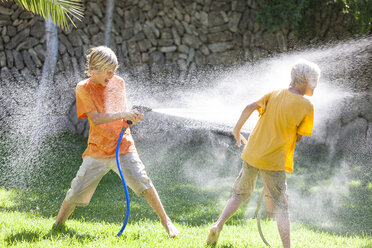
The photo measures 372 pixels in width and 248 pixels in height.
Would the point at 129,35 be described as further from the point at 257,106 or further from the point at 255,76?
the point at 257,106

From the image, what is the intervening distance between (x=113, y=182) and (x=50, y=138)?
2.91 meters

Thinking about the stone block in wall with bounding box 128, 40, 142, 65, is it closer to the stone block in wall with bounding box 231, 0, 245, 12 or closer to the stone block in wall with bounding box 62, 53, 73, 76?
the stone block in wall with bounding box 62, 53, 73, 76

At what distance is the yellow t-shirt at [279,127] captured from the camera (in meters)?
2.92

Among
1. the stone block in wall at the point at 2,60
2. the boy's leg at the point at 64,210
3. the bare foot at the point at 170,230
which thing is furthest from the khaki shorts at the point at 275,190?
the stone block in wall at the point at 2,60

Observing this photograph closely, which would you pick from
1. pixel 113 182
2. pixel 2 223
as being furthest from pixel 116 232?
pixel 113 182

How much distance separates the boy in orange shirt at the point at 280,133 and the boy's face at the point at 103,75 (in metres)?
1.03

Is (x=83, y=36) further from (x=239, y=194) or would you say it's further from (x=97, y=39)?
(x=239, y=194)

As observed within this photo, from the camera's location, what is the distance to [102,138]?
325 centimetres

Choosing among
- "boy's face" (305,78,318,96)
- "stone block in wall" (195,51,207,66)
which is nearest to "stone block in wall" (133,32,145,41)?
"stone block in wall" (195,51,207,66)

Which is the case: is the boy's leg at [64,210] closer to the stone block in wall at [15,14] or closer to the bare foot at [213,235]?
the bare foot at [213,235]

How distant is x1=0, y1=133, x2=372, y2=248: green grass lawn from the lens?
321cm

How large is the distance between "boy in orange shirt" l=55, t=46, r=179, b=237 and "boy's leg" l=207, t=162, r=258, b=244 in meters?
0.35

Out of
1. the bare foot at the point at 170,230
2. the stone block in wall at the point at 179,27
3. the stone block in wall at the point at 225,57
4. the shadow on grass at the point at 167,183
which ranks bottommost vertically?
the shadow on grass at the point at 167,183

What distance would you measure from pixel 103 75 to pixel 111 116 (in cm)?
33
